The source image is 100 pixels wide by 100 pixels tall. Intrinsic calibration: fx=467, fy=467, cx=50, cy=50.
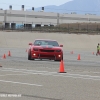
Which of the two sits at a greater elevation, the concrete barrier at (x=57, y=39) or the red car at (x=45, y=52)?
the red car at (x=45, y=52)

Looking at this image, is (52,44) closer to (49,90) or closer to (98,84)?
(98,84)

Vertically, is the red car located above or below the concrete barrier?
above

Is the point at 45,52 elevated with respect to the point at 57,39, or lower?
elevated

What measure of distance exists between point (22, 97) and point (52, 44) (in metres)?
17.5

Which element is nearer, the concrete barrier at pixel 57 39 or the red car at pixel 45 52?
the red car at pixel 45 52

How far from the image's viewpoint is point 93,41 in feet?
245

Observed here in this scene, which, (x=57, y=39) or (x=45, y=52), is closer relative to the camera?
(x=45, y=52)

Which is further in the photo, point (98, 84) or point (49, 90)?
point (98, 84)

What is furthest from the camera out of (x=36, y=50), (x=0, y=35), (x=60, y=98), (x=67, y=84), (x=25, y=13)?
(x=25, y=13)

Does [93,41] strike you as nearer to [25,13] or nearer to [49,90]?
[25,13]

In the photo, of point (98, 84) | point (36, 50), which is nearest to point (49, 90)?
point (98, 84)

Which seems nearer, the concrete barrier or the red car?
the red car

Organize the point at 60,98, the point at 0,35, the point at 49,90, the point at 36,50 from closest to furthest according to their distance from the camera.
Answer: the point at 60,98, the point at 49,90, the point at 36,50, the point at 0,35

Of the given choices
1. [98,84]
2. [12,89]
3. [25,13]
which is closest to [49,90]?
[12,89]
